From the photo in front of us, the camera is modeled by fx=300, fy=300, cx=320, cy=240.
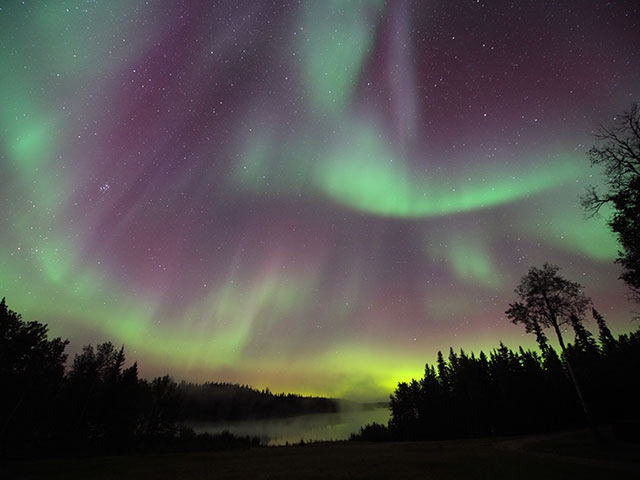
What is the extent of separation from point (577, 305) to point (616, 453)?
14034mm

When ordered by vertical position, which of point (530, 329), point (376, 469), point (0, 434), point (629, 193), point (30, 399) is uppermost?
point (629, 193)

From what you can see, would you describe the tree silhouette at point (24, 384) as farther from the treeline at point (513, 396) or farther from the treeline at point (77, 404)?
the treeline at point (513, 396)

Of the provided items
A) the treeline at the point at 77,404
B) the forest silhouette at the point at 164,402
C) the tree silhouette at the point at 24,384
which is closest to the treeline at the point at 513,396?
the forest silhouette at the point at 164,402

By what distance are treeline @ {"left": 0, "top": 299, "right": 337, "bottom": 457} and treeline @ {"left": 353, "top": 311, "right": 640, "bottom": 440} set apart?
42734mm

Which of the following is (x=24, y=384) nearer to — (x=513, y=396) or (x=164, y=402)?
(x=164, y=402)

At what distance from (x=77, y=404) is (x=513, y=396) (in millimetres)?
75988

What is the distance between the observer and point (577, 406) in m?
50.5

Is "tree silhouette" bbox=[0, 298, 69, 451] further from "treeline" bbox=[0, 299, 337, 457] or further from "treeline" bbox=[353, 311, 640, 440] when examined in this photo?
"treeline" bbox=[353, 311, 640, 440]

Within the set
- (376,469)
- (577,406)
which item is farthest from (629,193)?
(577,406)

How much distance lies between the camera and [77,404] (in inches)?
1890

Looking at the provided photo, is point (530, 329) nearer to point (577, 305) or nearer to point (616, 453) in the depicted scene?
point (577, 305)

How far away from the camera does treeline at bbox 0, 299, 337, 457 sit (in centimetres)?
3671

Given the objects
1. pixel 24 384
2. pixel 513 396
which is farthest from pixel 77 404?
pixel 513 396

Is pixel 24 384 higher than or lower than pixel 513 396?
higher
